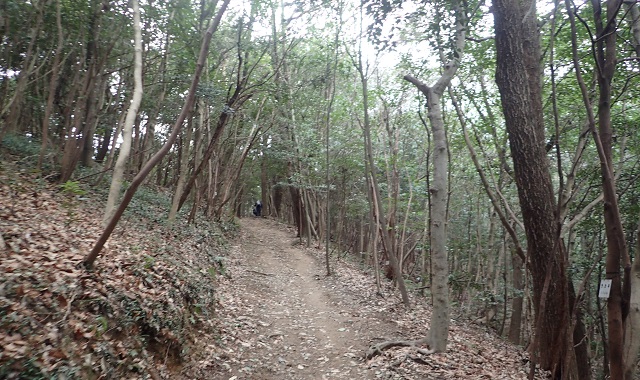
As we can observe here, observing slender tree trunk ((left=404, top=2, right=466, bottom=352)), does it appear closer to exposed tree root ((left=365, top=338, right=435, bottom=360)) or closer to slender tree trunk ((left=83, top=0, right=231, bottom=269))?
exposed tree root ((left=365, top=338, right=435, bottom=360))

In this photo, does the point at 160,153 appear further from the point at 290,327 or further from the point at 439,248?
the point at 290,327

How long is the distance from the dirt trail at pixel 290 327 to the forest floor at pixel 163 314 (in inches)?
1.3

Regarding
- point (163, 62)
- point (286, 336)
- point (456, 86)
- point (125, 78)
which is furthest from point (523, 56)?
point (125, 78)

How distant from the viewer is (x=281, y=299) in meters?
10.1

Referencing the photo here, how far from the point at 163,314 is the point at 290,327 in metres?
3.26

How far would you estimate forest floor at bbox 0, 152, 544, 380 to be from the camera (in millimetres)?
3701

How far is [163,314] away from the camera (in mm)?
5383

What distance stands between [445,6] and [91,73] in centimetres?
821

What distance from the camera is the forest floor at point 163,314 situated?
3.70 meters

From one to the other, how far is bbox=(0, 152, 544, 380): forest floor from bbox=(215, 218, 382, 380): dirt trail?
0.03 meters

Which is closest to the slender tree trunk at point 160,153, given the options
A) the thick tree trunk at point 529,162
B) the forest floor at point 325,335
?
the forest floor at point 325,335

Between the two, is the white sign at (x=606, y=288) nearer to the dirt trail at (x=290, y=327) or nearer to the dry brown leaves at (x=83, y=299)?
the dirt trail at (x=290, y=327)

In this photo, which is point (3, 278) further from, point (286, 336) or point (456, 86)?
point (456, 86)

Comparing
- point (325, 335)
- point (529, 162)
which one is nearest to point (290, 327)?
point (325, 335)
